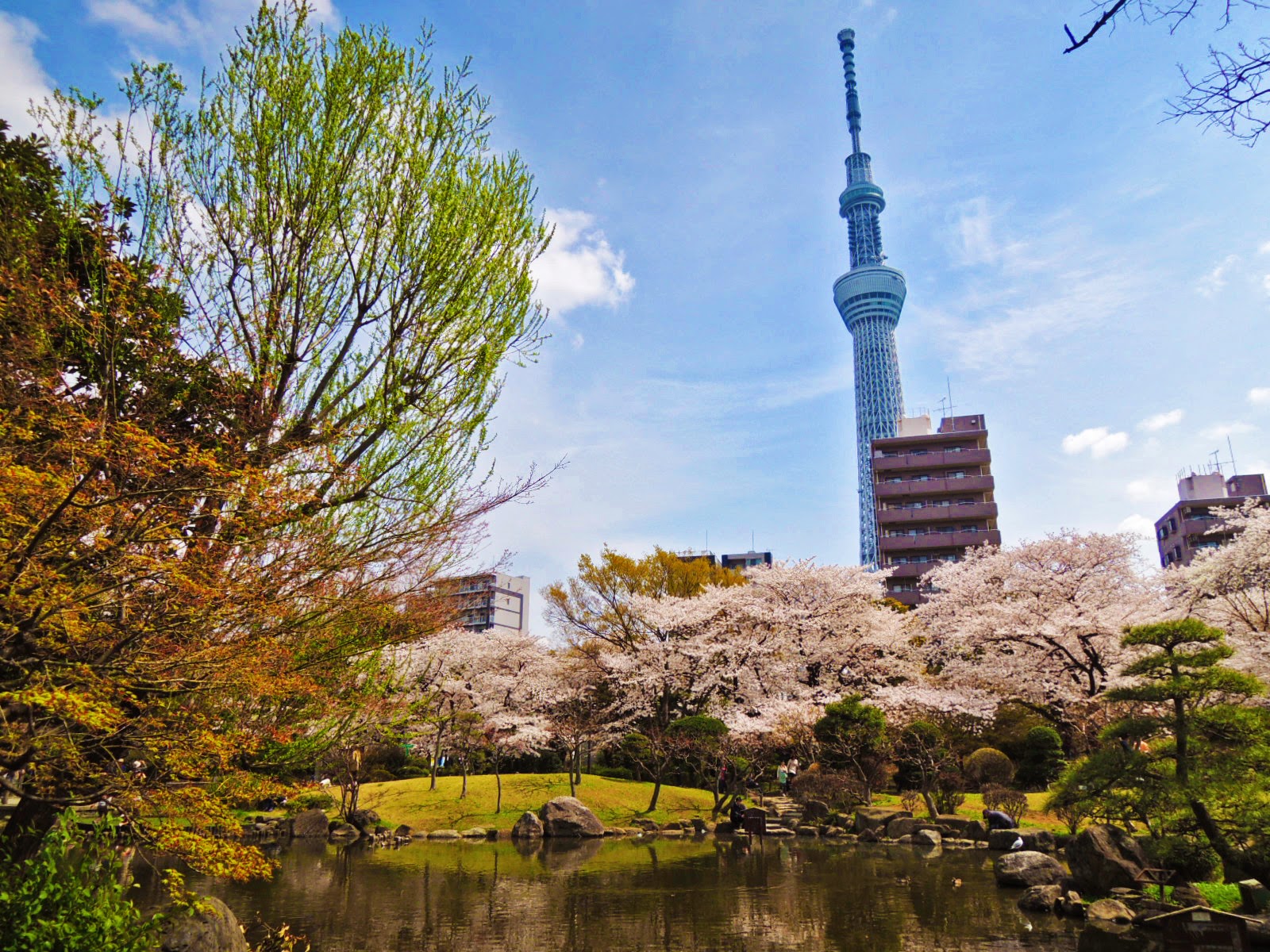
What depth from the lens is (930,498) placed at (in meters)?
53.9

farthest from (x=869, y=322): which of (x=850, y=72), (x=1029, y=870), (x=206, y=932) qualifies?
(x=206, y=932)

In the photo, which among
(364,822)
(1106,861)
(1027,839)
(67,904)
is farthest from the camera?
(364,822)

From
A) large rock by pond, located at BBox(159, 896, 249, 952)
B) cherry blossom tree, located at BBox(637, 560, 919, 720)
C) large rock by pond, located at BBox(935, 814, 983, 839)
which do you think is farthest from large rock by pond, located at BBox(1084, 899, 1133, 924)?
cherry blossom tree, located at BBox(637, 560, 919, 720)

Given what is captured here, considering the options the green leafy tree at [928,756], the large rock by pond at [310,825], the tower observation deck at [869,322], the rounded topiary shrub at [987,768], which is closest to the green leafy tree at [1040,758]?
the rounded topiary shrub at [987,768]

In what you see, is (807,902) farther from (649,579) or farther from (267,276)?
(649,579)

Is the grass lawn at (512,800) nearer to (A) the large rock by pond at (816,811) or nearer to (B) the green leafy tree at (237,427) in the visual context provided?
(A) the large rock by pond at (816,811)

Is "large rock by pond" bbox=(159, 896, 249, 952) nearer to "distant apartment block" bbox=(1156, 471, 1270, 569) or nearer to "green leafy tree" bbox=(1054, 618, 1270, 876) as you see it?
"green leafy tree" bbox=(1054, 618, 1270, 876)

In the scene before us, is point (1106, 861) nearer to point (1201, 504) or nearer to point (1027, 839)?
point (1027, 839)

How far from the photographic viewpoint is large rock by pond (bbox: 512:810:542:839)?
23094 mm

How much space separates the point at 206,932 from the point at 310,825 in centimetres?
1735

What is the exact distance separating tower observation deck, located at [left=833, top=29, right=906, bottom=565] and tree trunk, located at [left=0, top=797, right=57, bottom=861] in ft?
291

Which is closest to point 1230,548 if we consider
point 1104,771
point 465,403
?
point 1104,771

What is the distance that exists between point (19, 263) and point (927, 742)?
23301 millimetres

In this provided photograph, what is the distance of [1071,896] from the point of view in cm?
1156
